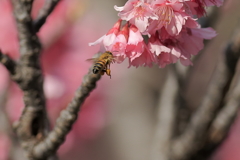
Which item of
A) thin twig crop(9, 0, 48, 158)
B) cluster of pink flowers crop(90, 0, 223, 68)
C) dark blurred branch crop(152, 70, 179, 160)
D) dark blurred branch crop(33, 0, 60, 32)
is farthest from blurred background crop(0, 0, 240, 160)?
cluster of pink flowers crop(90, 0, 223, 68)

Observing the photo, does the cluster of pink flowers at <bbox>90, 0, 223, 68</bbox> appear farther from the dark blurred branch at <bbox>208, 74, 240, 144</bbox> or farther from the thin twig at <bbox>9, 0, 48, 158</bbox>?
the dark blurred branch at <bbox>208, 74, 240, 144</bbox>

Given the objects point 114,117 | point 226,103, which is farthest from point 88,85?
point 114,117

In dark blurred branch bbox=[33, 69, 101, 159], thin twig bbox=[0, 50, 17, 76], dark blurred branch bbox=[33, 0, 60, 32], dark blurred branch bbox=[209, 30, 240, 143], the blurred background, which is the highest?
dark blurred branch bbox=[33, 0, 60, 32]

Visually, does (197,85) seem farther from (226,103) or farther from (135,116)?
(226,103)

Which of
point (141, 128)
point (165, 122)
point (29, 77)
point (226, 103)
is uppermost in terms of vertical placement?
point (29, 77)

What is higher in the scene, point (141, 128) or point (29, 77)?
point (29, 77)

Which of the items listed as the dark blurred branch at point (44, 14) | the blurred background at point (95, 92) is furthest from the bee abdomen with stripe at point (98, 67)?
the blurred background at point (95, 92)

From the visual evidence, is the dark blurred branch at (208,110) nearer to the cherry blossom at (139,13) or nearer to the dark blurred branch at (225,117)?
the dark blurred branch at (225,117)
